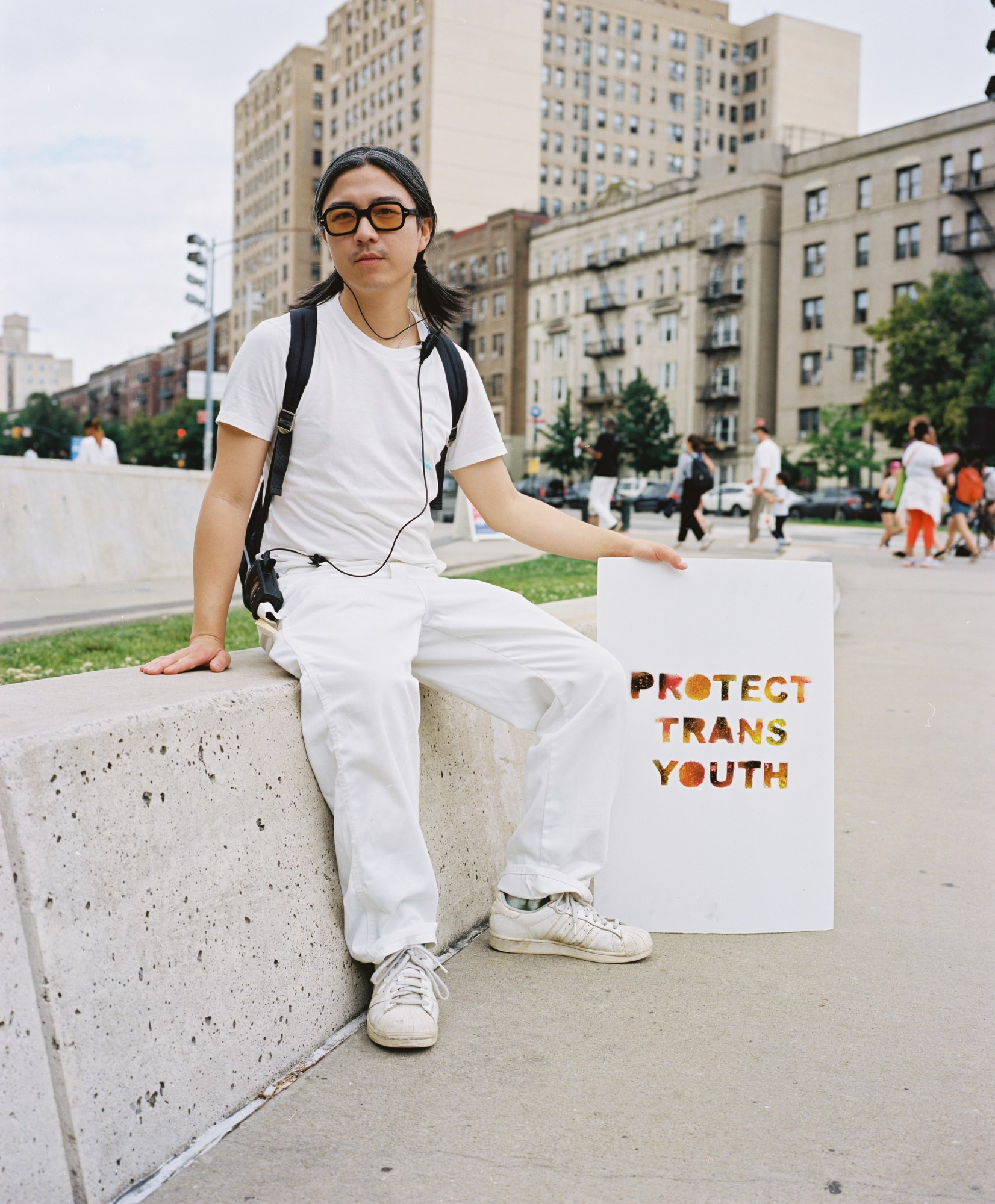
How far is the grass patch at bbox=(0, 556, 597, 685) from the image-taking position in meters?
5.60

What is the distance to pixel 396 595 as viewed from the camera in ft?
9.23

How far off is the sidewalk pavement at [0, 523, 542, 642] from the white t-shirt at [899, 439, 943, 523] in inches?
214

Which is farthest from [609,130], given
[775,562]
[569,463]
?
[775,562]

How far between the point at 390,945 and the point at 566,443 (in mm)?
68912

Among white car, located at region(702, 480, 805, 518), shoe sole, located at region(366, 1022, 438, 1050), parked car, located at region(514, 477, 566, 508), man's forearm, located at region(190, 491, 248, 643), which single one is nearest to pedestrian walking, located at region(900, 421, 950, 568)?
man's forearm, located at region(190, 491, 248, 643)

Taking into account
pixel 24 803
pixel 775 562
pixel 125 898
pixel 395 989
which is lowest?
pixel 395 989

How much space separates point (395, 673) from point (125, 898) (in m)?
0.77

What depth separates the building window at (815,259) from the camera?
5909 centimetres

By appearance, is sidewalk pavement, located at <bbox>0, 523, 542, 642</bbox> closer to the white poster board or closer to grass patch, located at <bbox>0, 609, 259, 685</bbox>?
grass patch, located at <bbox>0, 609, 259, 685</bbox>

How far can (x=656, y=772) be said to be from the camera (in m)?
3.31

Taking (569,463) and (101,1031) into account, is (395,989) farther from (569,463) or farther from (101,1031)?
(569,463)

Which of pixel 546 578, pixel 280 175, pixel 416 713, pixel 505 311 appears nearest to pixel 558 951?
pixel 416 713

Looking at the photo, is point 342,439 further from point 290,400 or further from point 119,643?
point 119,643

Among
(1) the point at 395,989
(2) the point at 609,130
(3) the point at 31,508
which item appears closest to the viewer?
(1) the point at 395,989
